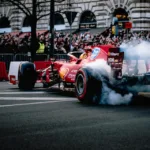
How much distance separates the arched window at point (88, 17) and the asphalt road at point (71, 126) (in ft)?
103

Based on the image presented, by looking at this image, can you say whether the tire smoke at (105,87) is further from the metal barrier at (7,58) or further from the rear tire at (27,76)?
the metal barrier at (7,58)

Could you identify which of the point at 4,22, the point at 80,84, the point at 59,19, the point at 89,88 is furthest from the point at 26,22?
the point at 89,88

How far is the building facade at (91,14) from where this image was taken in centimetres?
3778

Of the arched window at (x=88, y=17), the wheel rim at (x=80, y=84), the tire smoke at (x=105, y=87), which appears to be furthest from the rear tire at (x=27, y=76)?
the arched window at (x=88, y=17)

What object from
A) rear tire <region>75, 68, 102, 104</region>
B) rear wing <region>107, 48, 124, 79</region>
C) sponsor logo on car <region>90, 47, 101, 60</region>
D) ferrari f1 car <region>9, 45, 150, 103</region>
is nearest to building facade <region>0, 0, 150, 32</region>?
ferrari f1 car <region>9, 45, 150, 103</region>

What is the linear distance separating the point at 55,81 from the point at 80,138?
6.79 meters

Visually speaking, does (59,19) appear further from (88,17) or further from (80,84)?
(80,84)

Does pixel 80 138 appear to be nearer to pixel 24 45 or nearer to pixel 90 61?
pixel 90 61

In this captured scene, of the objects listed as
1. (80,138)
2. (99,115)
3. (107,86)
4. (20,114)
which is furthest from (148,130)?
(107,86)

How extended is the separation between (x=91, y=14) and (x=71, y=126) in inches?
1399

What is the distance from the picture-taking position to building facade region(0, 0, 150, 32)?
37781 millimetres

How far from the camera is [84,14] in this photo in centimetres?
4288

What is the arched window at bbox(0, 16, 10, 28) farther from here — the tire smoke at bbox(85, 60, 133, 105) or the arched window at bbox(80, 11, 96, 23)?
the tire smoke at bbox(85, 60, 133, 105)

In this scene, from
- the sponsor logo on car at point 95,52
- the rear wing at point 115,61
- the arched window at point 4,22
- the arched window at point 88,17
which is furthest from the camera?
the arched window at point 4,22
